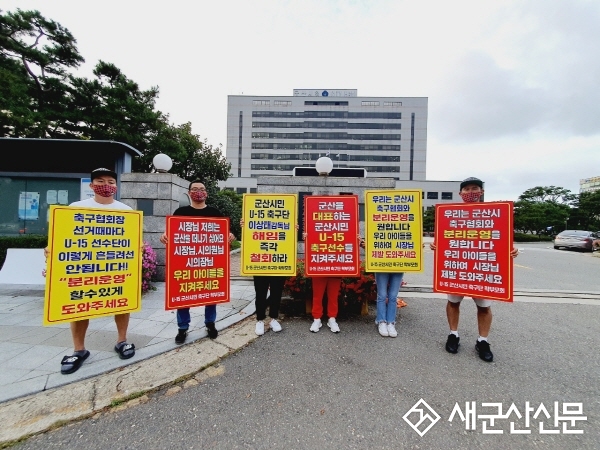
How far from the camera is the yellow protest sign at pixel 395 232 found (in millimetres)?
3582

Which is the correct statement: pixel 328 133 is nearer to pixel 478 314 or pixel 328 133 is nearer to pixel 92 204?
pixel 478 314

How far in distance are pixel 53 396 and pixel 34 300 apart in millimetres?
3553

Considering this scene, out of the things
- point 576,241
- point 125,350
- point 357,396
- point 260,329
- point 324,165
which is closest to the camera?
point 357,396

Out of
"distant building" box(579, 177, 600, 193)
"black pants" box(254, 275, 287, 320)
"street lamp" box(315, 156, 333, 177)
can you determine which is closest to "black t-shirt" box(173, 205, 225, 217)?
"black pants" box(254, 275, 287, 320)

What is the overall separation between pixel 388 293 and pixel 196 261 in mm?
2839

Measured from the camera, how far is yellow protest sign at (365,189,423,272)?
358 centimetres

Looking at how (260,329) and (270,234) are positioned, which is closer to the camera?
(260,329)

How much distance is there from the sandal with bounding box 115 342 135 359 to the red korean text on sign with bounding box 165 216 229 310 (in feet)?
1.87

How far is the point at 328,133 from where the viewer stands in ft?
201

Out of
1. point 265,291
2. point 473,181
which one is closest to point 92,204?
point 265,291

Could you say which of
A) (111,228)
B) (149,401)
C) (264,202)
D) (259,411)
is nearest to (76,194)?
(111,228)

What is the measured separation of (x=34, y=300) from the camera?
4.60m

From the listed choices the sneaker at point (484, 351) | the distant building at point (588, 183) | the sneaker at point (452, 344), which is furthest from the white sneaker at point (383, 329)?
the distant building at point (588, 183)

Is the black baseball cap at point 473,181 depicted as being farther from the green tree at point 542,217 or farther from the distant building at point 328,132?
the distant building at point 328,132
